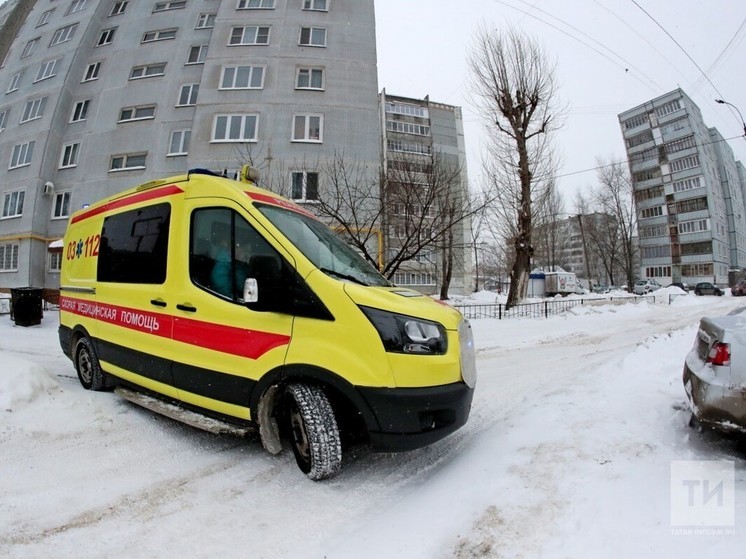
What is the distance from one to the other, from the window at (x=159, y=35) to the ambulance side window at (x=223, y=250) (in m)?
27.6

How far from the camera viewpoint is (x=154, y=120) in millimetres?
21359

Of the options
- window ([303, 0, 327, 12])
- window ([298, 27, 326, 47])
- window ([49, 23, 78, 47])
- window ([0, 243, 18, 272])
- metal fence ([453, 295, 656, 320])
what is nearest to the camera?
metal fence ([453, 295, 656, 320])

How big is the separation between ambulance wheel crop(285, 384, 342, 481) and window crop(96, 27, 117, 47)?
1281 inches

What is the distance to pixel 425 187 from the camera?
1381 centimetres

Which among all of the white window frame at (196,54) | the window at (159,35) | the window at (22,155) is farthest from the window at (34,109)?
the white window frame at (196,54)

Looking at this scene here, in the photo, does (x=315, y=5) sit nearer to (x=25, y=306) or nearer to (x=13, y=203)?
(x=25, y=306)

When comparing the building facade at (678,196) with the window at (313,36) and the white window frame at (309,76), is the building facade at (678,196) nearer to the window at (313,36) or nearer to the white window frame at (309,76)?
the window at (313,36)

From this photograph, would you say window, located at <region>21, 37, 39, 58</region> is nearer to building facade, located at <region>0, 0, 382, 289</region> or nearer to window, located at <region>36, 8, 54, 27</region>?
window, located at <region>36, 8, 54, 27</region>

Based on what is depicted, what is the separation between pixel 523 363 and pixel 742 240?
302 ft

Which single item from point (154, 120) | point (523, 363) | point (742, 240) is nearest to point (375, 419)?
point (523, 363)

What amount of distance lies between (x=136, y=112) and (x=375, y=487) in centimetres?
2631

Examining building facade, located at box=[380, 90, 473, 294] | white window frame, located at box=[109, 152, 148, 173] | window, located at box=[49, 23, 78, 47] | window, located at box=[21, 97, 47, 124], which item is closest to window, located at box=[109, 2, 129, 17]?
window, located at box=[49, 23, 78, 47]

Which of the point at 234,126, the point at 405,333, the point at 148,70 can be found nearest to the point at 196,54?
the point at 148,70

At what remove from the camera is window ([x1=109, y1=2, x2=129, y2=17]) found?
84.6ft
